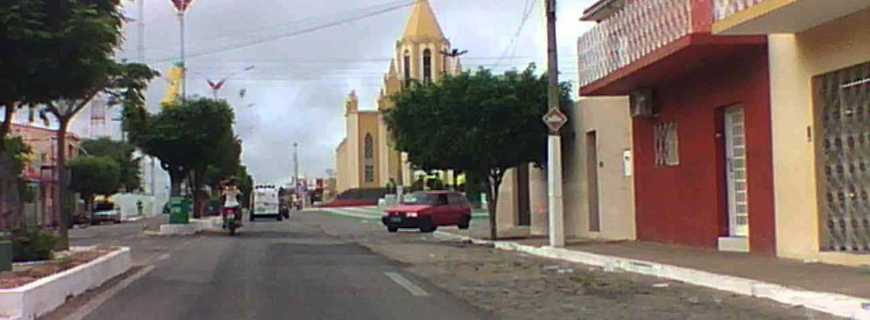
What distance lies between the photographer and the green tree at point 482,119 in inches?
1173

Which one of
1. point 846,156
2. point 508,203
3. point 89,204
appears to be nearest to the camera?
point 846,156

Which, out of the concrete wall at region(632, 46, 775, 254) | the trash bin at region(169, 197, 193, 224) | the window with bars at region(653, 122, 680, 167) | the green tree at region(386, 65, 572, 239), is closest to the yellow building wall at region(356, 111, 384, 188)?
the trash bin at region(169, 197, 193, 224)

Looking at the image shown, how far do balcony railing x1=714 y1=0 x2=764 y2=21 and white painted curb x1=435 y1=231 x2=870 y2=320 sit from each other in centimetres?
392

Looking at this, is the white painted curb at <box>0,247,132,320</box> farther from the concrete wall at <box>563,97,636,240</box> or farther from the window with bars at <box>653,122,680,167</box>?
the concrete wall at <box>563,97,636,240</box>

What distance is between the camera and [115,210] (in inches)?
3061

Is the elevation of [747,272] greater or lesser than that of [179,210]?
lesser

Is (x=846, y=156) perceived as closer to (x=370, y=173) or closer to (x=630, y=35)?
(x=630, y=35)

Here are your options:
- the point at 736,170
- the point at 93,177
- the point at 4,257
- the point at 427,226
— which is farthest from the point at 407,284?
the point at 93,177

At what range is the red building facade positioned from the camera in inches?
774

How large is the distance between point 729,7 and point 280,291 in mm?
7947

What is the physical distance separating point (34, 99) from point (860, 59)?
487 inches

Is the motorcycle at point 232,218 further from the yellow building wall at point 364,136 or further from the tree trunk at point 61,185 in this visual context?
the yellow building wall at point 364,136

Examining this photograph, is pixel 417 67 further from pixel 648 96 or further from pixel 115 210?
pixel 648 96

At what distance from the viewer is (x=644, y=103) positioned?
25.3m
